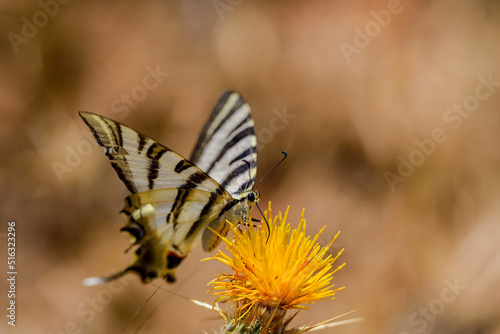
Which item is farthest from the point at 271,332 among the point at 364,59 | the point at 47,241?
the point at 364,59

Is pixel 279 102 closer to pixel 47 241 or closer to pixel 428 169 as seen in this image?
pixel 428 169

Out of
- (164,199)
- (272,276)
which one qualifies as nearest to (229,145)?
(164,199)

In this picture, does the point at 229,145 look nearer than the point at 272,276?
No

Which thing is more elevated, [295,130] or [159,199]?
[295,130]

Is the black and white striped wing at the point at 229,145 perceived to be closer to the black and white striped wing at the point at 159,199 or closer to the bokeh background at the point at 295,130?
the black and white striped wing at the point at 159,199

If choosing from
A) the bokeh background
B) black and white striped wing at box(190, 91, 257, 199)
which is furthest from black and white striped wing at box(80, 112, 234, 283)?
the bokeh background

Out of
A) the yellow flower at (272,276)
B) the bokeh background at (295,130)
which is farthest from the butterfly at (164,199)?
the bokeh background at (295,130)

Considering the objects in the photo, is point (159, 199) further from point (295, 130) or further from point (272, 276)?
point (295, 130)
